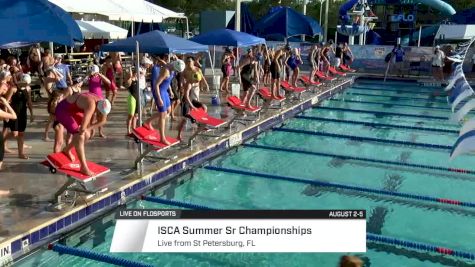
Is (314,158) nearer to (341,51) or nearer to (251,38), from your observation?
(251,38)

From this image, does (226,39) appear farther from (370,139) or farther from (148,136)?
(148,136)

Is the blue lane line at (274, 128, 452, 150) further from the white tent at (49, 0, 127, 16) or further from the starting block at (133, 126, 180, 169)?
the white tent at (49, 0, 127, 16)

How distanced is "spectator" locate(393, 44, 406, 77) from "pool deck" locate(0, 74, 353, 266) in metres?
11.7

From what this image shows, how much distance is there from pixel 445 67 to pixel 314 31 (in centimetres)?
664

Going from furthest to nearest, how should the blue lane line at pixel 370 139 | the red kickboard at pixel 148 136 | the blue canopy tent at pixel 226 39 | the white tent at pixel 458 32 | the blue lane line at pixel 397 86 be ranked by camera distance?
the blue lane line at pixel 397 86 → the white tent at pixel 458 32 → the blue canopy tent at pixel 226 39 → the blue lane line at pixel 370 139 → the red kickboard at pixel 148 136

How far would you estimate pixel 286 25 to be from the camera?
53.9ft

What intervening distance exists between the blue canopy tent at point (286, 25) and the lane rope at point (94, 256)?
42.0 feet

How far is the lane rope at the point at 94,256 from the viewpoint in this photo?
4.32 m

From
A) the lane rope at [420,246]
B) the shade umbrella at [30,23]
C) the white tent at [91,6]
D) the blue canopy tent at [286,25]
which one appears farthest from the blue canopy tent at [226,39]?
the lane rope at [420,246]

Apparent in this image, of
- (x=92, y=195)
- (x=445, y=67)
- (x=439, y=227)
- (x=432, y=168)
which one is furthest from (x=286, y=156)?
(x=445, y=67)

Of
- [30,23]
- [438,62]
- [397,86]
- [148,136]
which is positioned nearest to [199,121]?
[148,136]

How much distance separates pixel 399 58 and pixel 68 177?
17263 mm

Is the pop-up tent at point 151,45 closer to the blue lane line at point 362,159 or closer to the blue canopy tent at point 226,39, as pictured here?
the blue lane line at point 362,159

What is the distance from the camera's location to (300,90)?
529 inches
